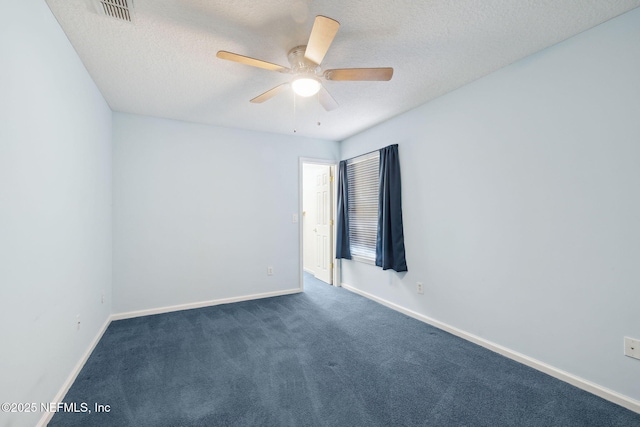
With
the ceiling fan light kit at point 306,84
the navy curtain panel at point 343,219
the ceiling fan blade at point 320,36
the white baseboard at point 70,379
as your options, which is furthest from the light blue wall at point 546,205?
the white baseboard at point 70,379

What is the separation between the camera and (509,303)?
2.37 meters

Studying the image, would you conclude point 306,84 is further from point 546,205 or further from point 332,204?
point 332,204

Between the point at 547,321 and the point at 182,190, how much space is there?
401 cm

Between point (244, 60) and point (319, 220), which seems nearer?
point (244, 60)

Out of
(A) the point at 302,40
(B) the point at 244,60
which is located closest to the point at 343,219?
(A) the point at 302,40

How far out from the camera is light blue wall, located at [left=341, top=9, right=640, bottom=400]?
5.82 ft

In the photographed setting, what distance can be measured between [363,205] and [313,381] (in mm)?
2605

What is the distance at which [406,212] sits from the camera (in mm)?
3398

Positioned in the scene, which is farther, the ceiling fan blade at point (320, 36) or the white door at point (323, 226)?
the white door at point (323, 226)

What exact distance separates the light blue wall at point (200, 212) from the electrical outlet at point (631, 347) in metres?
3.44

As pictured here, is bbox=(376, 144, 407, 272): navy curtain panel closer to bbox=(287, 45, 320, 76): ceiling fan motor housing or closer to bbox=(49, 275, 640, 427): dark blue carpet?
bbox=(49, 275, 640, 427): dark blue carpet

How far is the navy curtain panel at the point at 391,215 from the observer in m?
3.41

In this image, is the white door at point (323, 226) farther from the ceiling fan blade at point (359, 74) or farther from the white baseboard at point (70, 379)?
the white baseboard at point (70, 379)

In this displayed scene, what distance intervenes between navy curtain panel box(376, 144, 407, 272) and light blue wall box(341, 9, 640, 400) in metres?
0.34
